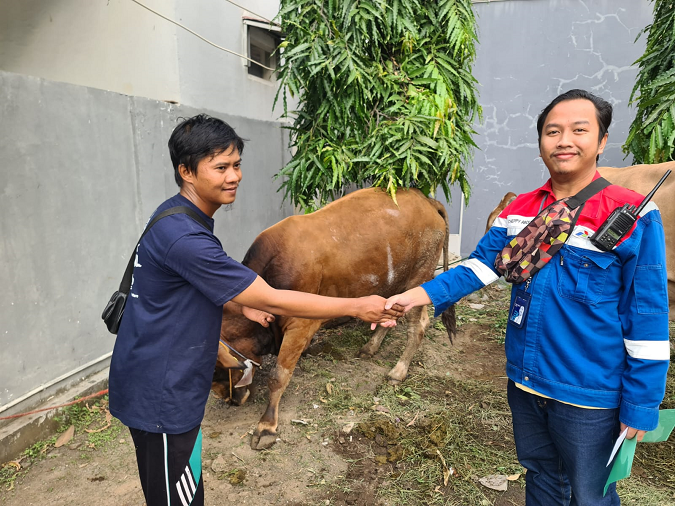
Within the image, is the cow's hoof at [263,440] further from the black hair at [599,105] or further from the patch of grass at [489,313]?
the patch of grass at [489,313]

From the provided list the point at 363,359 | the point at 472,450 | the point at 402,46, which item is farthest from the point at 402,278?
the point at 402,46

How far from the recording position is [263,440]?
3.38m

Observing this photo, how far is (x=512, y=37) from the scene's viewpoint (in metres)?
7.50

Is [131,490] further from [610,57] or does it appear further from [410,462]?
[610,57]

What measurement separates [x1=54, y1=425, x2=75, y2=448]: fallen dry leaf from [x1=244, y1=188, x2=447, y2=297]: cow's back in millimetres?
1898

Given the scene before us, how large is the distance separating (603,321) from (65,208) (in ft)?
12.3

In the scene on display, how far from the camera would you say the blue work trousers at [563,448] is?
174cm

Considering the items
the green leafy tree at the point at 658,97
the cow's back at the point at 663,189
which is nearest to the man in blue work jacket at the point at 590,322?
the cow's back at the point at 663,189

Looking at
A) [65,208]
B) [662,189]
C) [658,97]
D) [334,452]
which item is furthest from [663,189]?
[65,208]

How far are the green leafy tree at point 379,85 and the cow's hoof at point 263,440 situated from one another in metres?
2.36

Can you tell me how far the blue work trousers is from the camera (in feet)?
5.70

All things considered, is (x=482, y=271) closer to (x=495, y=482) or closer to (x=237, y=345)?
(x=495, y=482)

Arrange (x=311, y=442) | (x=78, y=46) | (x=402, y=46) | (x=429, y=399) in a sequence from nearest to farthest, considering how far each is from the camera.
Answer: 1. (x=311, y=442)
2. (x=429, y=399)
3. (x=402, y=46)
4. (x=78, y=46)

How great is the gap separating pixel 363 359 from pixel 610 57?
636 cm
